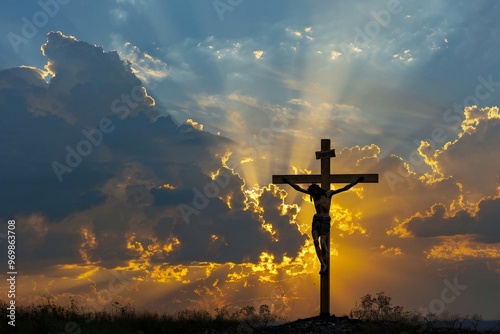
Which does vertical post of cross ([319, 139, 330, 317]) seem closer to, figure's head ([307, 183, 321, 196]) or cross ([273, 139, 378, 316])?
cross ([273, 139, 378, 316])

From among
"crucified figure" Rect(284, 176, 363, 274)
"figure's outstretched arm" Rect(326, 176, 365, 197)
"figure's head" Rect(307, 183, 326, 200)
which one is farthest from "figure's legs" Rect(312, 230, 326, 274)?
"figure's outstretched arm" Rect(326, 176, 365, 197)

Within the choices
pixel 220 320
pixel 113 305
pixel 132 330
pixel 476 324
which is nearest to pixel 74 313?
pixel 113 305

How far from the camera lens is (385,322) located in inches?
716

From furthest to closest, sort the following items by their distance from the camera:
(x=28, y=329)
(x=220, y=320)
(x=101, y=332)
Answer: (x=220, y=320) → (x=28, y=329) → (x=101, y=332)

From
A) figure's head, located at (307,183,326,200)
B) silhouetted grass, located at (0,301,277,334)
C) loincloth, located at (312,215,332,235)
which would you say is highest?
figure's head, located at (307,183,326,200)

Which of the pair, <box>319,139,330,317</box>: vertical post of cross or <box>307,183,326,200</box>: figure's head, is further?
<box>307,183,326,200</box>: figure's head

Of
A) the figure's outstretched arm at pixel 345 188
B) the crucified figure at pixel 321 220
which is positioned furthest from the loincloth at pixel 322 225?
the figure's outstretched arm at pixel 345 188

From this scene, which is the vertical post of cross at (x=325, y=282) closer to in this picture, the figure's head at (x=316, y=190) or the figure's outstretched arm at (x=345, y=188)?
the figure's outstretched arm at (x=345, y=188)

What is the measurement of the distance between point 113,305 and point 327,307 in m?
7.23

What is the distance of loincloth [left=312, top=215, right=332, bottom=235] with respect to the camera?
19.8 metres

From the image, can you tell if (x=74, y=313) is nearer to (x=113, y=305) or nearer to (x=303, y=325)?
(x=113, y=305)

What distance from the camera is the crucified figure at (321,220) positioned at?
19812 millimetres

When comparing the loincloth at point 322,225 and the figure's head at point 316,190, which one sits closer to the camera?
the loincloth at point 322,225

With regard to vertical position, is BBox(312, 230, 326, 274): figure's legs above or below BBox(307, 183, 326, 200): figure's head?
below
